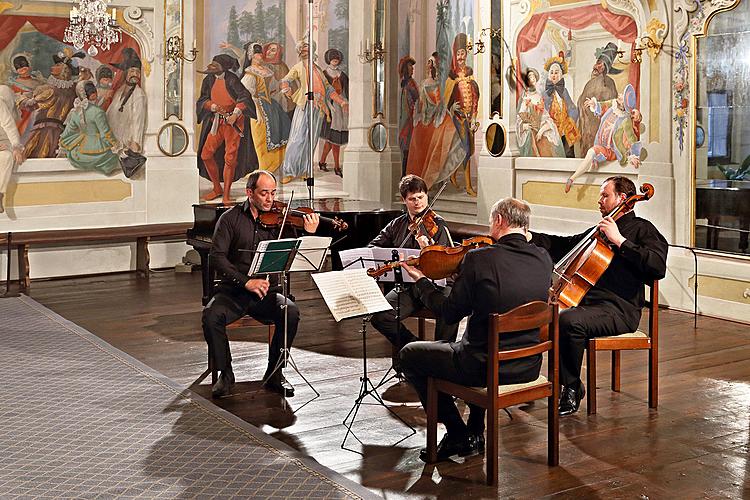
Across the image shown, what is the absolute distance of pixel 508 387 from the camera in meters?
4.49

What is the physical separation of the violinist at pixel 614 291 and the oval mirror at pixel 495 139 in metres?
5.30

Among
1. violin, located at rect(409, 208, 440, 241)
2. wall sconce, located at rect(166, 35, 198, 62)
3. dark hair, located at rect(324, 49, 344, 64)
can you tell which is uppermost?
dark hair, located at rect(324, 49, 344, 64)

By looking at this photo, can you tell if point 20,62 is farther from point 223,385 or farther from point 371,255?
point 371,255

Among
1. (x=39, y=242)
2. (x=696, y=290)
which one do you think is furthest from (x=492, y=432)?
(x=39, y=242)

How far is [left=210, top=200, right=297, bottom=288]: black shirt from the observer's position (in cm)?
624

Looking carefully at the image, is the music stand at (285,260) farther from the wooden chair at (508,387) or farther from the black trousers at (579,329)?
the black trousers at (579,329)

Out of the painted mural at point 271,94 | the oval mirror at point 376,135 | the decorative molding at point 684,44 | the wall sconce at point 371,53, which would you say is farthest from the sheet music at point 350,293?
the wall sconce at point 371,53

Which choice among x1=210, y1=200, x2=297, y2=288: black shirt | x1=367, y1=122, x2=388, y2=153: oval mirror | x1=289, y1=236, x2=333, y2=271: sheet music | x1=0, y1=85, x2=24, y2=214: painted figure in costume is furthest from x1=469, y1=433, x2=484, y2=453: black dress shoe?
x1=367, y1=122, x2=388, y2=153: oval mirror

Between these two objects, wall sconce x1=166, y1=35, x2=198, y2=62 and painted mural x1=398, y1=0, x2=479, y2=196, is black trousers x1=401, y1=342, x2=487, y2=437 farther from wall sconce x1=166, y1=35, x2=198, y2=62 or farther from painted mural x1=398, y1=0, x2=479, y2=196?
wall sconce x1=166, y1=35, x2=198, y2=62

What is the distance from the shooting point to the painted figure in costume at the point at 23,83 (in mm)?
10594

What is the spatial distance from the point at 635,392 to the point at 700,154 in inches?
136

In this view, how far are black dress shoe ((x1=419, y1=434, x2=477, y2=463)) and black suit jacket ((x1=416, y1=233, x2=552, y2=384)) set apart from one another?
0.46 meters

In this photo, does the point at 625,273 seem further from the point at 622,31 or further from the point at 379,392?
the point at 622,31

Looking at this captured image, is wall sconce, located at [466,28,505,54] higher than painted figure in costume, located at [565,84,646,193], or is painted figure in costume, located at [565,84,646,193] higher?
wall sconce, located at [466,28,505,54]
